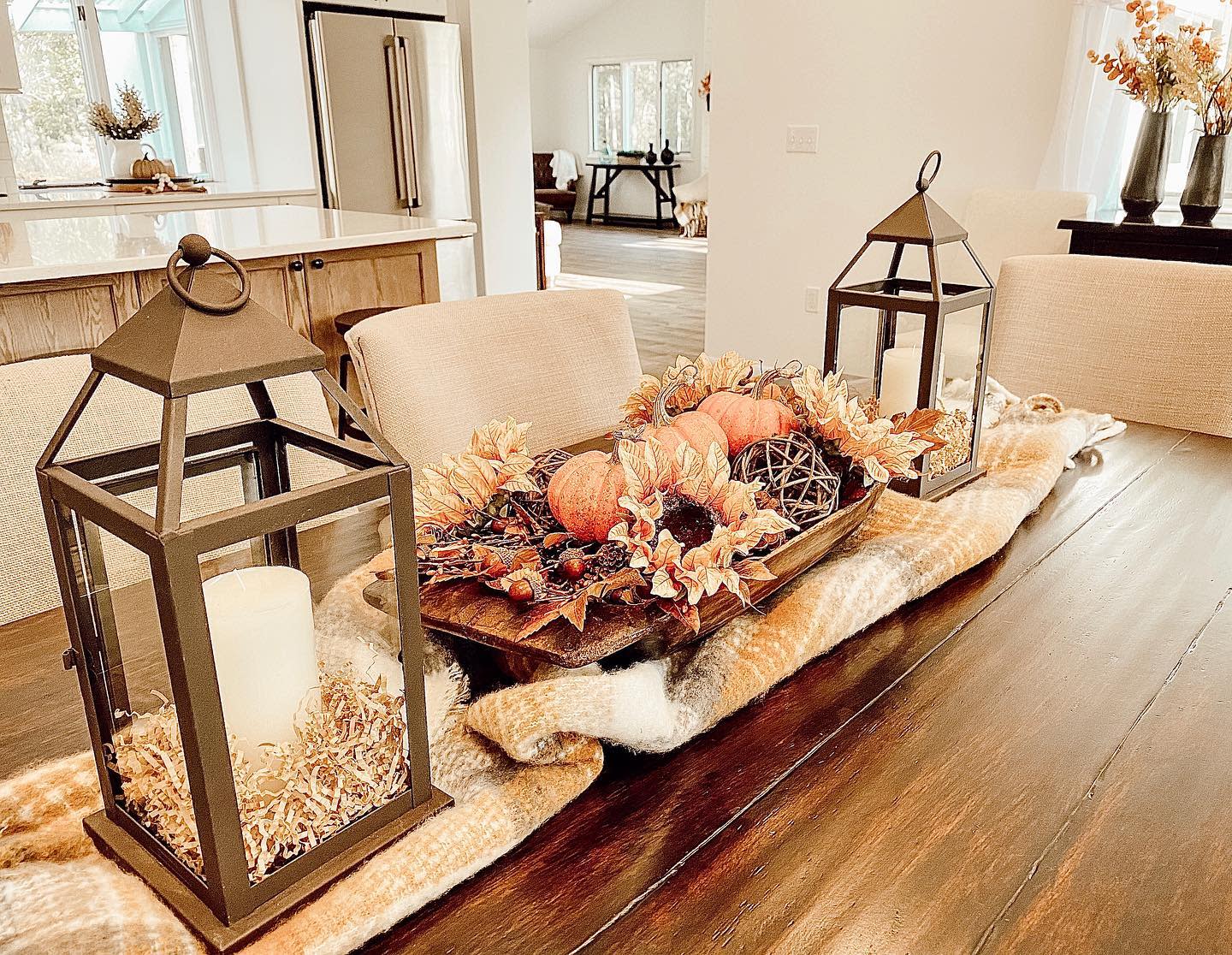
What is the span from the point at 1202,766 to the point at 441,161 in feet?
16.8

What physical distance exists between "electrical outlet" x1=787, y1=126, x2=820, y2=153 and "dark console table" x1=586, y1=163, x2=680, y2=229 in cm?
680

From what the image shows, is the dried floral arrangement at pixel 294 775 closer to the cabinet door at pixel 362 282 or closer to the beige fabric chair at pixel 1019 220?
the cabinet door at pixel 362 282

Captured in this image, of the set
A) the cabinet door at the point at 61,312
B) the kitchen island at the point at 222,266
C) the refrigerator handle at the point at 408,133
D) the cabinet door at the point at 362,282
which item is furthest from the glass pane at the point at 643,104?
the cabinet door at the point at 61,312

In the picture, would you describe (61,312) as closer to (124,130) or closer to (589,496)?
(589,496)

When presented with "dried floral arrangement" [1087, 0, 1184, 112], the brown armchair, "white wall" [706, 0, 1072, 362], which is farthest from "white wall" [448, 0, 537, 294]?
the brown armchair

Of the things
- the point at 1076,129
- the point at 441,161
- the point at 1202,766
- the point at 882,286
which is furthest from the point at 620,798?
the point at 441,161

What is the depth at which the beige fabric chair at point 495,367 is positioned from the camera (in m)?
1.21

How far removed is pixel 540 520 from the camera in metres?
0.75

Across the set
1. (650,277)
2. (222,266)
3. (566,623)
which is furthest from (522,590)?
(650,277)

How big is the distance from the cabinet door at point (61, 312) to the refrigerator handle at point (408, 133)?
2.90 m

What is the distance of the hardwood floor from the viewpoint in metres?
5.55

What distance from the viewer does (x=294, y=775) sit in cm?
49

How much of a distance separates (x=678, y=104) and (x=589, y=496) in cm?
1153

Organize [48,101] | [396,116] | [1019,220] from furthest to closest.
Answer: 1. [48,101]
2. [396,116]
3. [1019,220]
